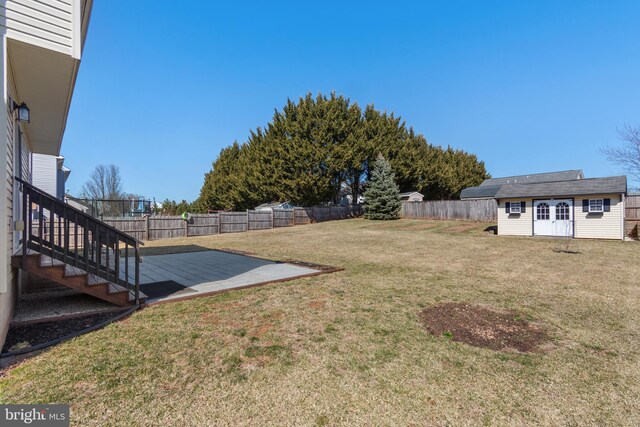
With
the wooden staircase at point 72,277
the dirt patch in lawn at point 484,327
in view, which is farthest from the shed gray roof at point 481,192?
the wooden staircase at point 72,277

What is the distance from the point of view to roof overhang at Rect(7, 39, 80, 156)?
3514 millimetres

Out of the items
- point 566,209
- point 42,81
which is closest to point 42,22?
point 42,81

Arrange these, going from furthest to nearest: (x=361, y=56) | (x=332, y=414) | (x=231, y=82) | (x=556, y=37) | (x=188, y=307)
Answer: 1. (x=361, y=56)
2. (x=231, y=82)
3. (x=556, y=37)
4. (x=188, y=307)
5. (x=332, y=414)

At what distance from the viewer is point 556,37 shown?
505 inches

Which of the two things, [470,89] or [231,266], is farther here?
[470,89]

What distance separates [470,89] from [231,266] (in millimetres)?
20320

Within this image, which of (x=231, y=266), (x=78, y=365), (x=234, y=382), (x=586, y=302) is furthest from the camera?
(x=231, y=266)

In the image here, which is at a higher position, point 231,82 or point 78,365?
point 231,82

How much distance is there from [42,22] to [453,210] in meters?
26.5

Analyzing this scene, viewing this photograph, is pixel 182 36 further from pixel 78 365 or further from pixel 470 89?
pixel 470 89

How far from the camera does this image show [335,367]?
2.94 metres

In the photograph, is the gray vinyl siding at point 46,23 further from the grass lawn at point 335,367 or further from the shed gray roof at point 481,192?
the shed gray roof at point 481,192

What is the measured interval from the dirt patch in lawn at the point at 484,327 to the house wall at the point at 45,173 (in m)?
21.2

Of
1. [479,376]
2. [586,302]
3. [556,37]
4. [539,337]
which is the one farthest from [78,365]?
[556,37]
